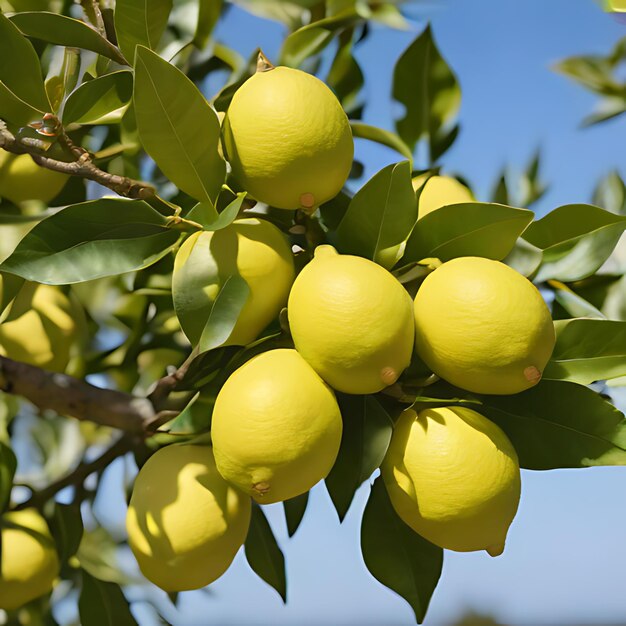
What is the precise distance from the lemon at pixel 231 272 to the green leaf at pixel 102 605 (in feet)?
1.11

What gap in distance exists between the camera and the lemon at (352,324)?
0.48 m

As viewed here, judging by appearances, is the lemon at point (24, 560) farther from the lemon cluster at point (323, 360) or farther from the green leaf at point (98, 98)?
the green leaf at point (98, 98)

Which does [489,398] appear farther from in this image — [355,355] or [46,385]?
[46,385]

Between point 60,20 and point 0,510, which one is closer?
point 60,20

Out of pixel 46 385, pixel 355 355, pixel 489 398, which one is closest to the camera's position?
pixel 355 355

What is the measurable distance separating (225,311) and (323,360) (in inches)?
2.6

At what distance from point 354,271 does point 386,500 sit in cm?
20

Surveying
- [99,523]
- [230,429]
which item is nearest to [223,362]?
[230,429]

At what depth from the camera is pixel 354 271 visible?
0.50 meters

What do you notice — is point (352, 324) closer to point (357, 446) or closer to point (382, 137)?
point (357, 446)

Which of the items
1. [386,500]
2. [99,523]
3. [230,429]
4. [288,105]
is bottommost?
A: [99,523]

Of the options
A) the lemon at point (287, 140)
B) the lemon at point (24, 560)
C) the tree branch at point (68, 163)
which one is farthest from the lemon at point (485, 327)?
the lemon at point (24, 560)

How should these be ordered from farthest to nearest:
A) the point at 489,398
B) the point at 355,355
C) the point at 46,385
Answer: the point at 46,385, the point at 489,398, the point at 355,355

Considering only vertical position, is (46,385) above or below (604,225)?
below
